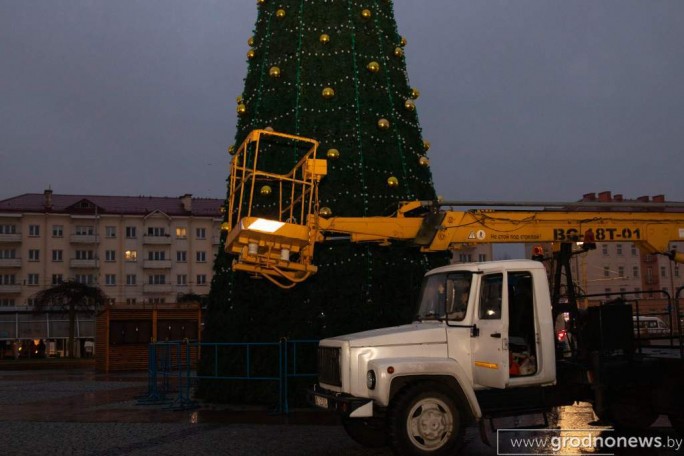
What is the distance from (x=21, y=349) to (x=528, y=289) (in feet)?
221

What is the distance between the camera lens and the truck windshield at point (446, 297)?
32.9 feet

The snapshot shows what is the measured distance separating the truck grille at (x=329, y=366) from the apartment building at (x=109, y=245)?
2762 inches

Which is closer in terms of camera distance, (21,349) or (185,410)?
(185,410)

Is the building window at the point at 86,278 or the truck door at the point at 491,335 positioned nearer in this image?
the truck door at the point at 491,335

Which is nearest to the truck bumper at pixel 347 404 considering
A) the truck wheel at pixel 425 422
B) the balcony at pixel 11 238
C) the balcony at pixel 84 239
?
the truck wheel at pixel 425 422

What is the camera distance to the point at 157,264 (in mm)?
82312

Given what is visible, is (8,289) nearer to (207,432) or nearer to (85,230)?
(85,230)

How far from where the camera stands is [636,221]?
12.5m

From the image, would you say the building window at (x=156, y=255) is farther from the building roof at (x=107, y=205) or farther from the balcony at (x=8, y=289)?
the balcony at (x=8, y=289)

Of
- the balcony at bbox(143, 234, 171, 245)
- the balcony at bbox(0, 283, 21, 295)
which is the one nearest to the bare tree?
the balcony at bbox(0, 283, 21, 295)

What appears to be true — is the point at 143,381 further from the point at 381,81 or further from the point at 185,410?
the point at 381,81

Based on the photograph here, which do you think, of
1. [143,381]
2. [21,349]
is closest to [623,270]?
[21,349]

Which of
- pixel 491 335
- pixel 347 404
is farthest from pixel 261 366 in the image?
pixel 491 335

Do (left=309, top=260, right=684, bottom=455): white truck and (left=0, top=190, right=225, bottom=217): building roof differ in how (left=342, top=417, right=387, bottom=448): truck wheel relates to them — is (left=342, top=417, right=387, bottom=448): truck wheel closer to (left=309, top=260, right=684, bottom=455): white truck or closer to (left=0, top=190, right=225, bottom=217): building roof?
(left=309, top=260, right=684, bottom=455): white truck
